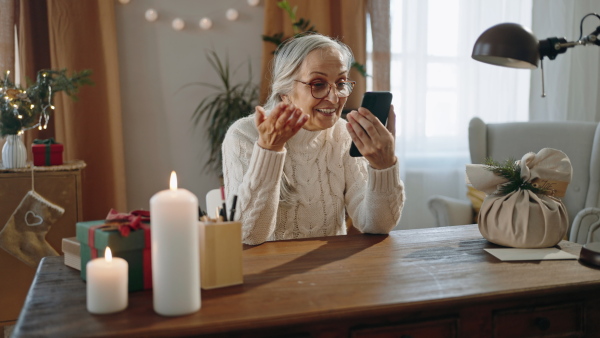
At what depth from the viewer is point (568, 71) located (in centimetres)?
373

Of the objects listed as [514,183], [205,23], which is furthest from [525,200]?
[205,23]

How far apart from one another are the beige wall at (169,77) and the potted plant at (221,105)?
4cm

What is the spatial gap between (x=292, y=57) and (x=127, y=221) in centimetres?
86

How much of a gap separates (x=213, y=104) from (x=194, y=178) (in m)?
0.48

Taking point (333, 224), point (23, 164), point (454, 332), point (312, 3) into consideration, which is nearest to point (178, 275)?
point (454, 332)

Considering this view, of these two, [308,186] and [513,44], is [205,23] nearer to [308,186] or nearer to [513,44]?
[308,186]

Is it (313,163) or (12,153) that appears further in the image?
(12,153)

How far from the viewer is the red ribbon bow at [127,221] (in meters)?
0.91

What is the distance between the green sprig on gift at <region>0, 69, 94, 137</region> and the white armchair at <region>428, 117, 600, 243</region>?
6.31 feet

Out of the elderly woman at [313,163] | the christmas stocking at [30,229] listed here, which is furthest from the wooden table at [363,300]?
the christmas stocking at [30,229]

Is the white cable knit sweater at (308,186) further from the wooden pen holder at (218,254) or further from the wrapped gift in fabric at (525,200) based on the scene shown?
the wooden pen holder at (218,254)

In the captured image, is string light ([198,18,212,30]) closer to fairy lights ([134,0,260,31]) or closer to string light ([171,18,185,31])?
fairy lights ([134,0,260,31])

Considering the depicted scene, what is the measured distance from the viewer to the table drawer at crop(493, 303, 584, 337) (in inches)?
38.2

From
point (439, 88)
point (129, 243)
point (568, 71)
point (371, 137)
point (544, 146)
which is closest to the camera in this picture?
point (129, 243)
